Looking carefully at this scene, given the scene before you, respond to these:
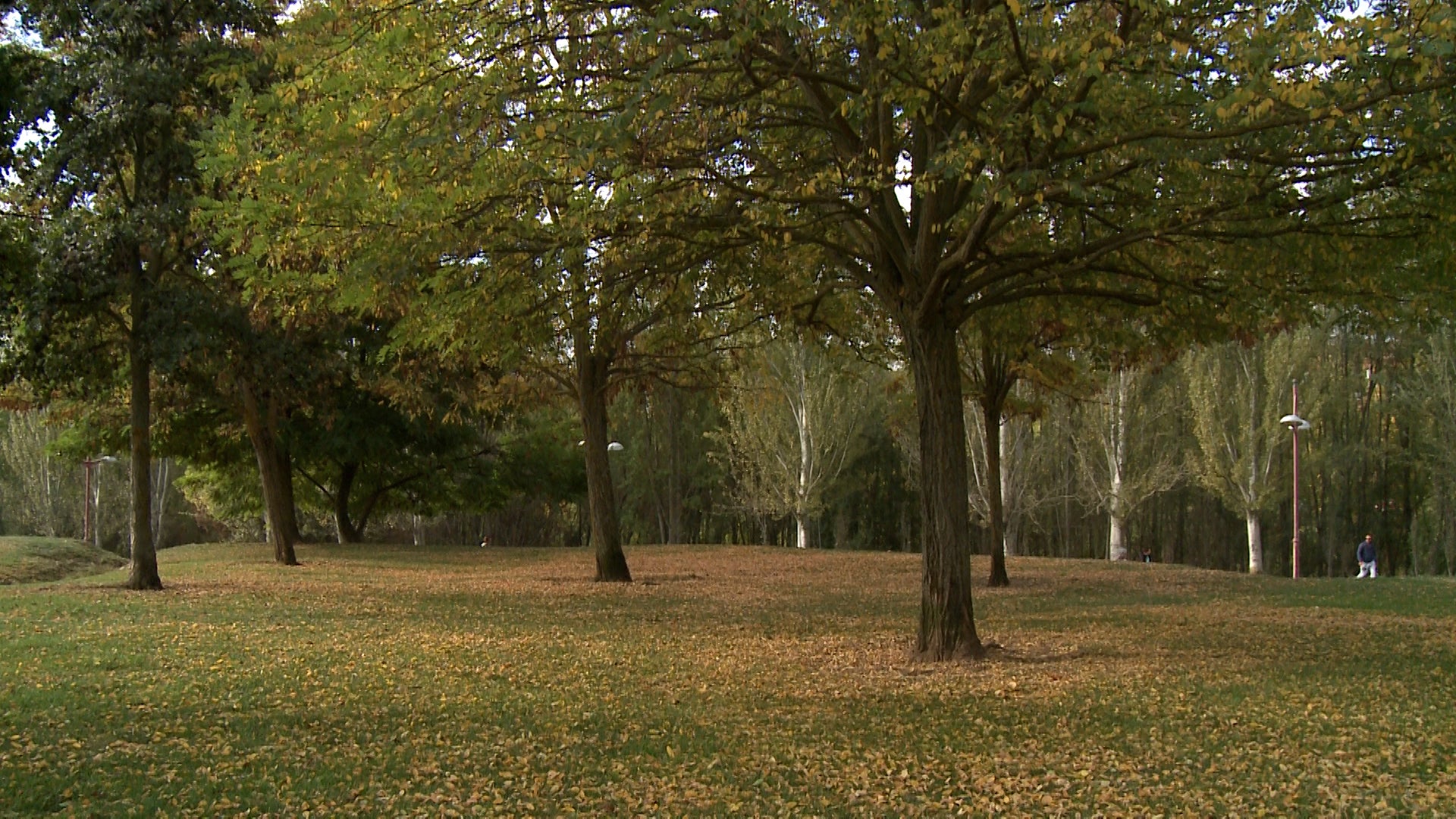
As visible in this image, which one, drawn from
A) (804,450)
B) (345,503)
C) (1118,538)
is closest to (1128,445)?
(1118,538)

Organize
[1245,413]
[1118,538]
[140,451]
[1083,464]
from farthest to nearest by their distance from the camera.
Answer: [1083,464], [1118,538], [1245,413], [140,451]

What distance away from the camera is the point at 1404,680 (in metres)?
9.39

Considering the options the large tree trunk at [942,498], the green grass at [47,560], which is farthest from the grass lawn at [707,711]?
the green grass at [47,560]

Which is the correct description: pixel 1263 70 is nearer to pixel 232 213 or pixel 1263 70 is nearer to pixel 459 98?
pixel 459 98

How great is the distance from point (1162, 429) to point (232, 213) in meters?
35.3

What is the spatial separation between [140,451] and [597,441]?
21.6ft

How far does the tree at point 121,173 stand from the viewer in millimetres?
15156

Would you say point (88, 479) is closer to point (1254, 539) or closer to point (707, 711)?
point (707, 711)

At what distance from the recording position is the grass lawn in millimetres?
6152

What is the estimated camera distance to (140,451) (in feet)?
53.8

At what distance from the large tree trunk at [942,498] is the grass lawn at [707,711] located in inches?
17.2

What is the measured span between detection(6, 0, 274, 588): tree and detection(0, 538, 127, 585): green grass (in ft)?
21.2

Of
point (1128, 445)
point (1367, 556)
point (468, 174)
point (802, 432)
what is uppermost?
point (468, 174)

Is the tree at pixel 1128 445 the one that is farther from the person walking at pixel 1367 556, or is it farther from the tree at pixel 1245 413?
the person walking at pixel 1367 556
